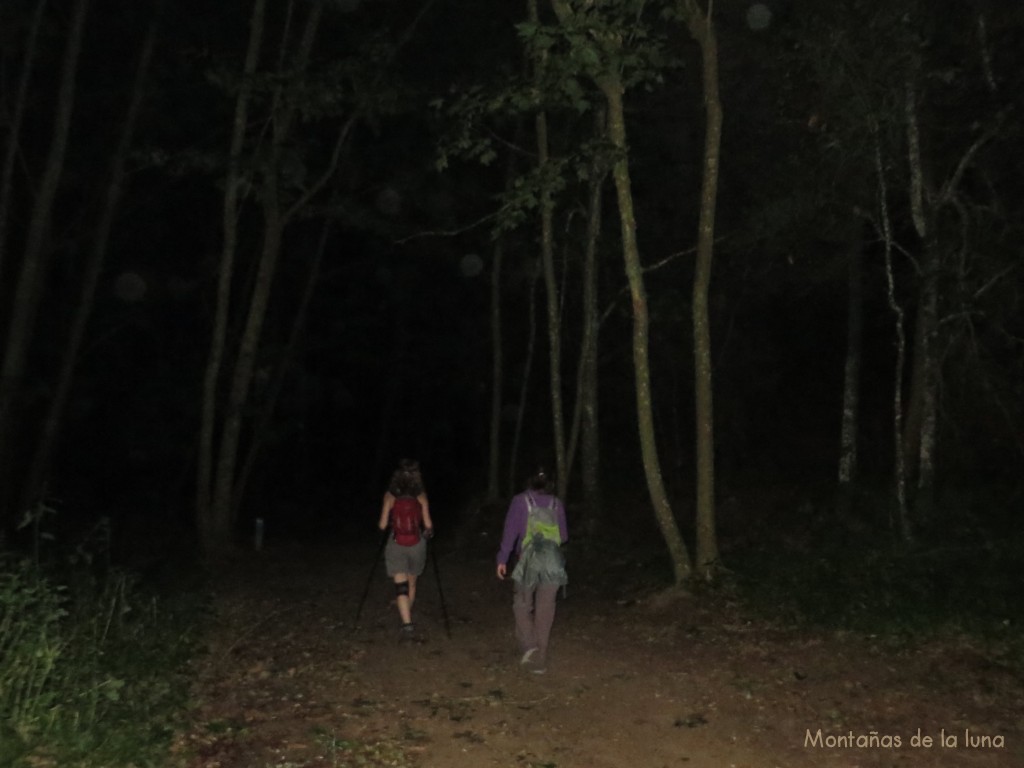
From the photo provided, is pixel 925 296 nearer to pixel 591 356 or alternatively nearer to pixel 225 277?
pixel 591 356

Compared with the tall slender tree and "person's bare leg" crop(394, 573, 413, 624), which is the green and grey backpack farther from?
the tall slender tree

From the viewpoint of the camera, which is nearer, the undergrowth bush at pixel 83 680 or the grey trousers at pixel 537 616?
the undergrowth bush at pixel 83 680

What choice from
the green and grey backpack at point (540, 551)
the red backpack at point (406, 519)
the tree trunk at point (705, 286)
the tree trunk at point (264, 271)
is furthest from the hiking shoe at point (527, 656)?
the tree trunk at point (264, 271)

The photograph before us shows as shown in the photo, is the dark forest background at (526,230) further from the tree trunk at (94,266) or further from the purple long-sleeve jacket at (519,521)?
the purple long-sleeve jacket at (519,521)

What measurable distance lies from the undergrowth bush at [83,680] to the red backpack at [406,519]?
2.39m

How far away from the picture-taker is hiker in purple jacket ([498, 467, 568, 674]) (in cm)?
891

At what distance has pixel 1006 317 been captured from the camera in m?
13.9

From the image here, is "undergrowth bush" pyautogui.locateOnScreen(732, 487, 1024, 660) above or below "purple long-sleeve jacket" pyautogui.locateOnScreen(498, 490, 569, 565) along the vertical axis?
below

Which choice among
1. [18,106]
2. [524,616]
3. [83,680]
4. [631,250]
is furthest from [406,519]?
[18,106]

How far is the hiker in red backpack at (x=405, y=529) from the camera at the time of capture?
10320 mm

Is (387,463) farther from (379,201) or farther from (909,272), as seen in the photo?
(909,272)

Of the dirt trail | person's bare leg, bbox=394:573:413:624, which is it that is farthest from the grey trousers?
person's bare leg, bbox=394:573:413:624

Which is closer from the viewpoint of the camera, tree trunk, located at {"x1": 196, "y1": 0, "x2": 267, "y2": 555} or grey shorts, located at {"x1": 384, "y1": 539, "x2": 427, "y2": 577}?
grey shorts, located at {"x1": 384, "y1": 539, "x2": 427, "y2": 577}

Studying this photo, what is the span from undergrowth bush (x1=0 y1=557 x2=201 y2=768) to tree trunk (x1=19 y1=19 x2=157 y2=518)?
31.7ft
